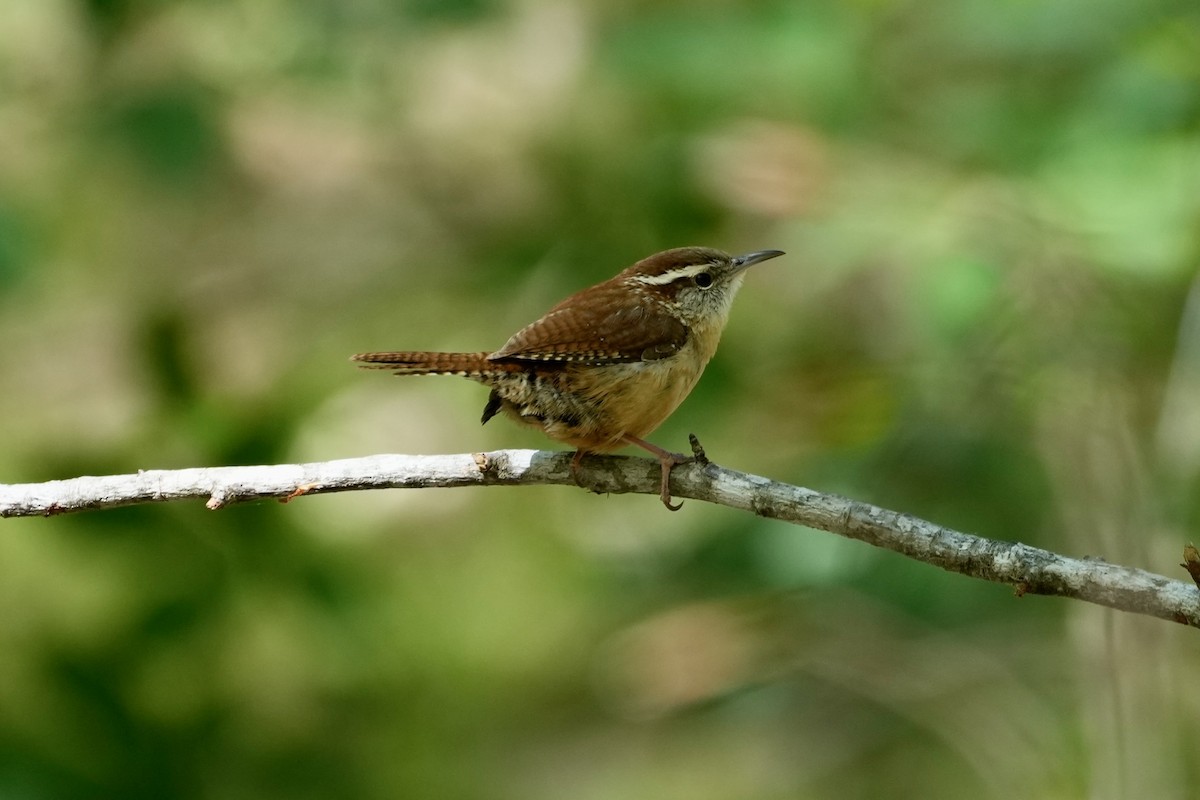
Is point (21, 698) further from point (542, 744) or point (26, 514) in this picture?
point (542, 744)

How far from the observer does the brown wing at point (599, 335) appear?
3621 mm

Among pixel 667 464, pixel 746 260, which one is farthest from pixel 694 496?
pixel 746 260

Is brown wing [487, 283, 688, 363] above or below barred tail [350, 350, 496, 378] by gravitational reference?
above

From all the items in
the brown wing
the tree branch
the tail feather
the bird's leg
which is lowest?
the tree branch

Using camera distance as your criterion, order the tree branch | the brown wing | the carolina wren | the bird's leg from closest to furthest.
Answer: the tree branch < the bird's leg < the carolina wren < the brown wing

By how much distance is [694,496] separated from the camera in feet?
10.1

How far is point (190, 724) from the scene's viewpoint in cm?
353

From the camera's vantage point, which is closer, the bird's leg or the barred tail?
the bird's leg

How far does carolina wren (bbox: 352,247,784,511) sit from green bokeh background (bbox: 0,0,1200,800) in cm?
50

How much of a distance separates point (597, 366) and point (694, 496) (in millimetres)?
684

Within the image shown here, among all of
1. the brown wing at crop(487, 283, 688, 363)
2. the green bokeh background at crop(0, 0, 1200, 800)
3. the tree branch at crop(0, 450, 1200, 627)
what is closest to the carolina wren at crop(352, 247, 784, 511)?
the brown wing at crop(487, 283, 688, 363)

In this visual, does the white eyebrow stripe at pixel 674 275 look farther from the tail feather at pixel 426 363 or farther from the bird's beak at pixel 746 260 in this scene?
the tail feather at pixel 426 363

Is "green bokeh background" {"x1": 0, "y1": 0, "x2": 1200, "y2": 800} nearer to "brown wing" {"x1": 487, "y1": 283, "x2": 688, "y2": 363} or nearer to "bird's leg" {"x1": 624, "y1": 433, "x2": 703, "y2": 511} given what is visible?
"brown wing" {"x1": 487, "y1": 283, "x2": 688, "y2": 363}

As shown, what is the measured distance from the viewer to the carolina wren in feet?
11.5
